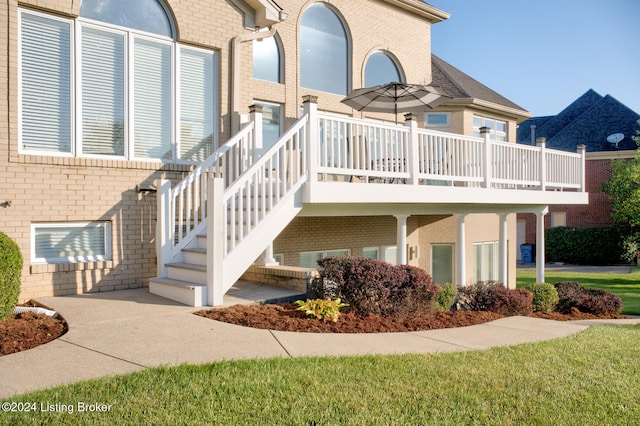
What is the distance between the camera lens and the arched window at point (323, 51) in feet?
45.2

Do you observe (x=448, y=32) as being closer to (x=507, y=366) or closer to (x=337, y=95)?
(x=337, y=95)

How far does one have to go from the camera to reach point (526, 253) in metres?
35.2

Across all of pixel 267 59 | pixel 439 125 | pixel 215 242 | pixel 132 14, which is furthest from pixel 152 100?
pixel 439 125

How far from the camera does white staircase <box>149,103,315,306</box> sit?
784cm

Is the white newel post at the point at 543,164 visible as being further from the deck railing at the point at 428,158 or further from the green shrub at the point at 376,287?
the green shrub at the point at 376,287

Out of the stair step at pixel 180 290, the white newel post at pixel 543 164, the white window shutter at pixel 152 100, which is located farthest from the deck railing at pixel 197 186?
the white newel post at pixel 543 164

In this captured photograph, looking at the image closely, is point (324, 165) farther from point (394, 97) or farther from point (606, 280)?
point (606, 280)

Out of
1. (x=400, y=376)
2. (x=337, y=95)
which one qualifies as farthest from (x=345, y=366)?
(x=337, y=95)

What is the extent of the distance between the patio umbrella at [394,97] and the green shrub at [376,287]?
544 cm

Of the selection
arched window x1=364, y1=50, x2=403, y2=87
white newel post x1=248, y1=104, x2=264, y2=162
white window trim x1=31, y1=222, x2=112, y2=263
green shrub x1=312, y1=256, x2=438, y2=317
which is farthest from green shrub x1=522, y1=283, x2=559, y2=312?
white window trim x1=31, y1=222, x2=112, y2=263

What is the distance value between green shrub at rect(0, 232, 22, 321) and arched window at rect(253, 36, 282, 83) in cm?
733

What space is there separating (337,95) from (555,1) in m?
28.3

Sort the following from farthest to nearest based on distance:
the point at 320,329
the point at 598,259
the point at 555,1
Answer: the point at 555,1
the point at 598,259
the point at 320,329

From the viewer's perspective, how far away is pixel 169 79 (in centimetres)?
1012
